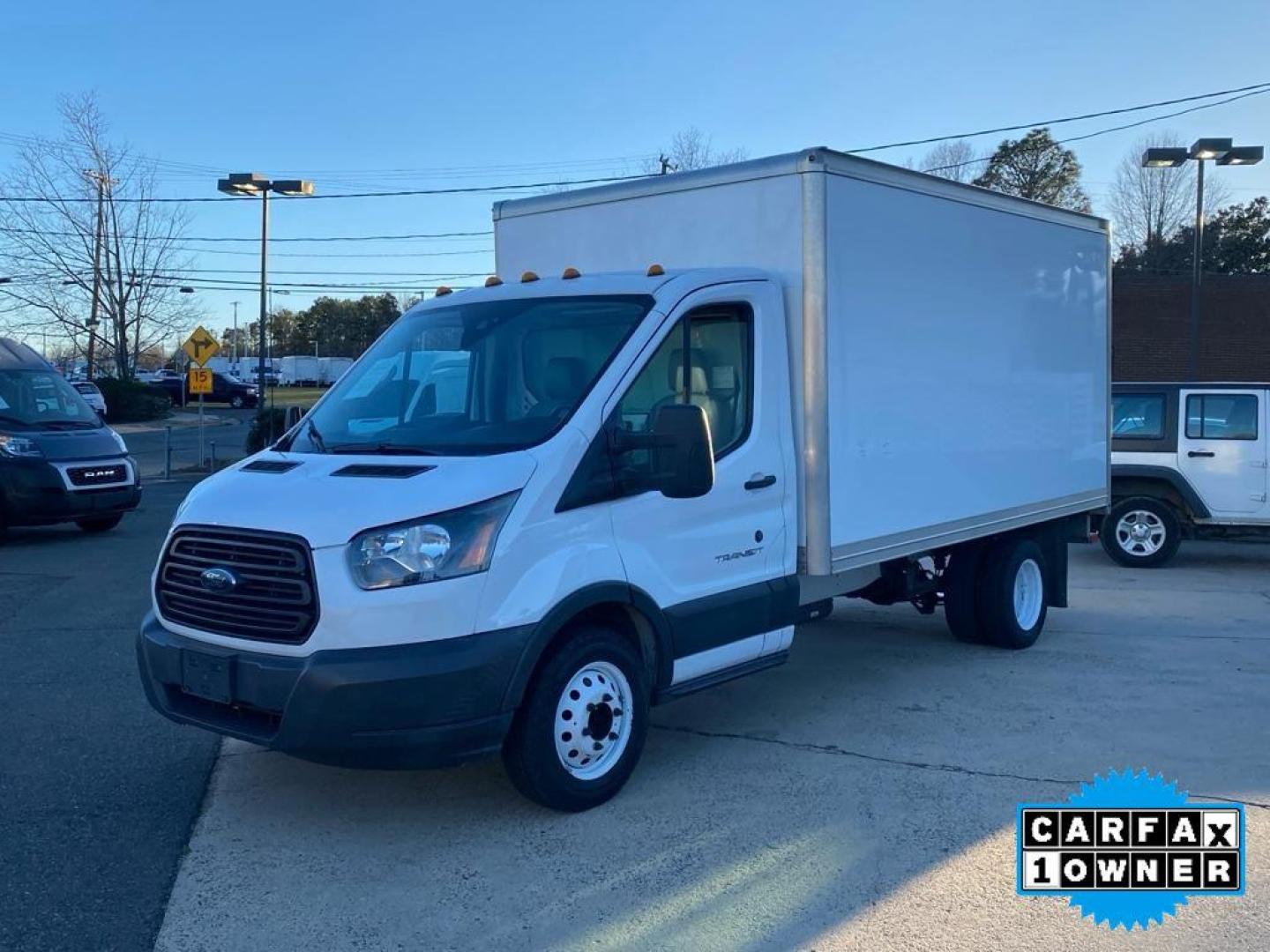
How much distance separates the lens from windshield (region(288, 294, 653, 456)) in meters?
5.01

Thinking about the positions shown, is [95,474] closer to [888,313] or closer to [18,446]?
[18,446]

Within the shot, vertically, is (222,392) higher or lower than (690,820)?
higher

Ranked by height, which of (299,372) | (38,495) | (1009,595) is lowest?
(1009,595)

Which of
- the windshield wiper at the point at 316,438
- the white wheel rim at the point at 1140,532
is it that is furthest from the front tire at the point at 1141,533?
the windshield wiper at the point at 316,438

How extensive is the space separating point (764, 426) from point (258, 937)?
10.4ft

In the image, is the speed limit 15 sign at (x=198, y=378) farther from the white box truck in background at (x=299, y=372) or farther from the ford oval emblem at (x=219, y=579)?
the white box truck in background at (x=299, y=372)

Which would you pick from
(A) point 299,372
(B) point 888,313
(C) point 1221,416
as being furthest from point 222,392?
(B) point 888,313

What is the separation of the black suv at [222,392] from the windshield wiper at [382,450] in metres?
53.6

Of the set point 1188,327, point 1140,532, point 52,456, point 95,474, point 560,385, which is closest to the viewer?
point 560,385

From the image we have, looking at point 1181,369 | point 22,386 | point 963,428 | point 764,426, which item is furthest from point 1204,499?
point 1181,369

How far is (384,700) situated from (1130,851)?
9.76ft

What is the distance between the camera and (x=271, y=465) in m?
5.02

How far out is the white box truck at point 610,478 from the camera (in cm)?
438

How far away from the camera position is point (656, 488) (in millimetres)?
5082
